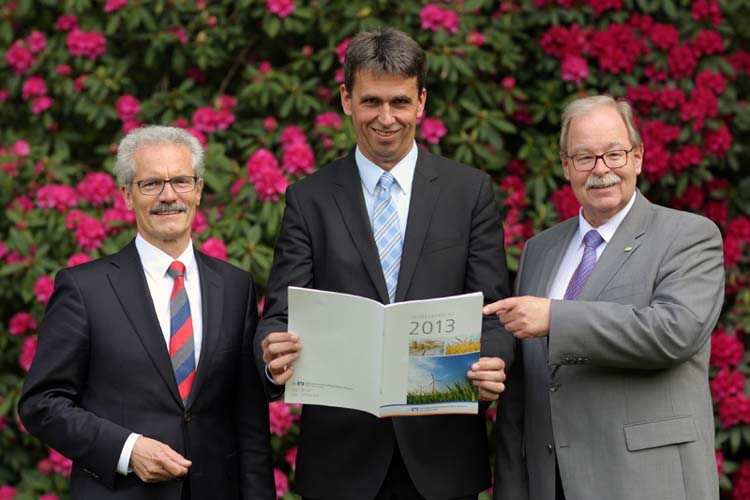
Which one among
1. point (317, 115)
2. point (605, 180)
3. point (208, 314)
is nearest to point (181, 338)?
point (208, 314)

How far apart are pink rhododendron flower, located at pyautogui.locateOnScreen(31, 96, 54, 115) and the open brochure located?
2828 mm

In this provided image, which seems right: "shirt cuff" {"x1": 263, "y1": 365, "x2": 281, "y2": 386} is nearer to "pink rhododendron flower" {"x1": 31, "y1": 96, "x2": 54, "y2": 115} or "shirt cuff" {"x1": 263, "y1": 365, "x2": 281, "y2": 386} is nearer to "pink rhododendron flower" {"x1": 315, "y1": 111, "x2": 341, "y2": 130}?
"pink rhododendron flower" {"x1": 315, "y1": 111, "x2": 341, "y2": 130}

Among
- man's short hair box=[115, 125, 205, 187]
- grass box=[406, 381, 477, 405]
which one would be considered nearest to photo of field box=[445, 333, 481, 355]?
grass box=[406, 381, 477, 405]

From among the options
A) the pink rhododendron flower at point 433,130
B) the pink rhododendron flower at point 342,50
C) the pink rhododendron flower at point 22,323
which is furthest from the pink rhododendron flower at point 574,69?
the pink rhododendron flower at point 22,323

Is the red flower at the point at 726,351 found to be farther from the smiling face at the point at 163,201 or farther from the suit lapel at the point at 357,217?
the smiling face at the point at 163,201

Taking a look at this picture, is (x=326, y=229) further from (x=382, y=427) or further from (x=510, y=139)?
(x=510, y=139)

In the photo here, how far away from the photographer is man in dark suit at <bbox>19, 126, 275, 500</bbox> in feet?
10.2

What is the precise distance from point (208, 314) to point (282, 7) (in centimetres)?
225

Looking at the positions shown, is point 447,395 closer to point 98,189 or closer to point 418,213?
point 418,213

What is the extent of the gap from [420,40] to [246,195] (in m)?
1.13

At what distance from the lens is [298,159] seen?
15.8 ft

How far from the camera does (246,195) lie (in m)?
4.83

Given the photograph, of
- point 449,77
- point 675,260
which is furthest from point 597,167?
point 449,77

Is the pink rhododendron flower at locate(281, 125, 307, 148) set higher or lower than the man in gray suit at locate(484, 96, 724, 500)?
higher
